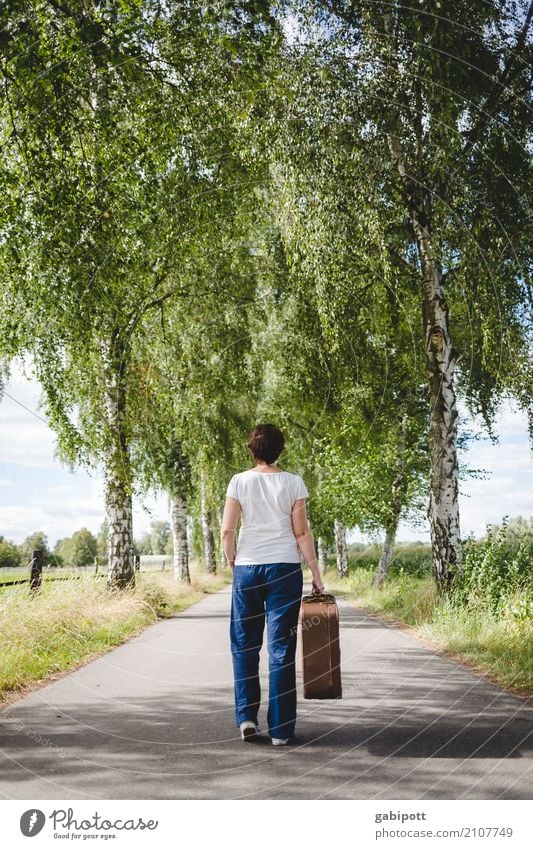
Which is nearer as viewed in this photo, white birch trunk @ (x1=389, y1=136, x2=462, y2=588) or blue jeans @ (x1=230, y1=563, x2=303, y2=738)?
blue jeans @ (x1=230, y1=563, x2=303, y2=738)

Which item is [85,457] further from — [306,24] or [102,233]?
[306,24]

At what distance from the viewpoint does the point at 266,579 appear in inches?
189

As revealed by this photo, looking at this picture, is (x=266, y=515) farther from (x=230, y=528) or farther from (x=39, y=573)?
(x=39, y=573)

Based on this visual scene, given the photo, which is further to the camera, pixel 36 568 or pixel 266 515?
pixel 36 568

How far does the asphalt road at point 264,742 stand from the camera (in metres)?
3.75

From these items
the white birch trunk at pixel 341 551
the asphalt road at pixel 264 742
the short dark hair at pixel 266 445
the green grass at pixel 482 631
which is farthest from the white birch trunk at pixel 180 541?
the short dark hair at pixel 266 445

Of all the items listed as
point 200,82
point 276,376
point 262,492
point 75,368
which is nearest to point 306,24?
point 200,82

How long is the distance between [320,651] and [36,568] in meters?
6.56

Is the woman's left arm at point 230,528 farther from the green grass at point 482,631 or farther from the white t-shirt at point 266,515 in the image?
the green grass at point 482,631

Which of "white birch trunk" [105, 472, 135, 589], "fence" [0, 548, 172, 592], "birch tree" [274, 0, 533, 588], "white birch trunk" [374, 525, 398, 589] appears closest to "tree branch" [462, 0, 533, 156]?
"birch tree" [274, 0, 533, 588]

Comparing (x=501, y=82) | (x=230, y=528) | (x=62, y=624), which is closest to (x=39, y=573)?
(x=62, y=624)

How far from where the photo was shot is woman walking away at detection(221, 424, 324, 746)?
4.71 meters

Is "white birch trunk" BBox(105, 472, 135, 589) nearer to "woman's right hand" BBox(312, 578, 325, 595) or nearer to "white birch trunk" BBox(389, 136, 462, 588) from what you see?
"white birch trunk" BBox(389, 136, 462, 588)

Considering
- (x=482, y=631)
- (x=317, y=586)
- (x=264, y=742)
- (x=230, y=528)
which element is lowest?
(x=264, y=742)
